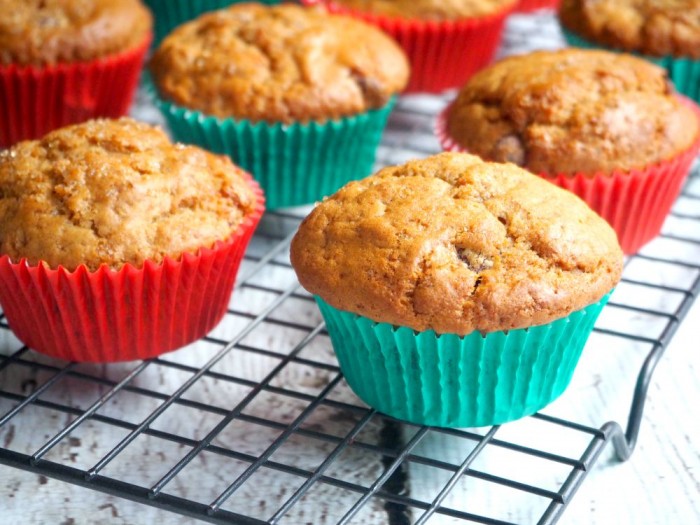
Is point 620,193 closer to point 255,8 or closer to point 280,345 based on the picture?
point 280,345

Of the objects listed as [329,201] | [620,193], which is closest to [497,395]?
[329,201]

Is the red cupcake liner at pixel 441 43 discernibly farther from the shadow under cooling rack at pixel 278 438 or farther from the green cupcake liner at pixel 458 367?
the green cupcake liner at pixel 458 367

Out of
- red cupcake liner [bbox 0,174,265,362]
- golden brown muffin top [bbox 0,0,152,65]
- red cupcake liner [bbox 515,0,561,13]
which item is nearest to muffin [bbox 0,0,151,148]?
golden brown muffin top [bbox 0,0,152,65]

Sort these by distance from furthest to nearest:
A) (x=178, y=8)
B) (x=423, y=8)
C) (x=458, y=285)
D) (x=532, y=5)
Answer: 1. (x=532, y=5)
2. (x=178, y=8)
3. (x=423, y=8)
4. (x=458, y=285)

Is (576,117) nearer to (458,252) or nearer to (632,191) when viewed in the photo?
(632,191)

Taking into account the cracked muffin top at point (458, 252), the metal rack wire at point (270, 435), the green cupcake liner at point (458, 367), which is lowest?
the metal rack wire at point (270, 435)

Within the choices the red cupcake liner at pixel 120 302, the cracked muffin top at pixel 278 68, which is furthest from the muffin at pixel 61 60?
the red cupcake liner at pixel 120 302

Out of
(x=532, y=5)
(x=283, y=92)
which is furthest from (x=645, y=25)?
(x=283, y=92)
